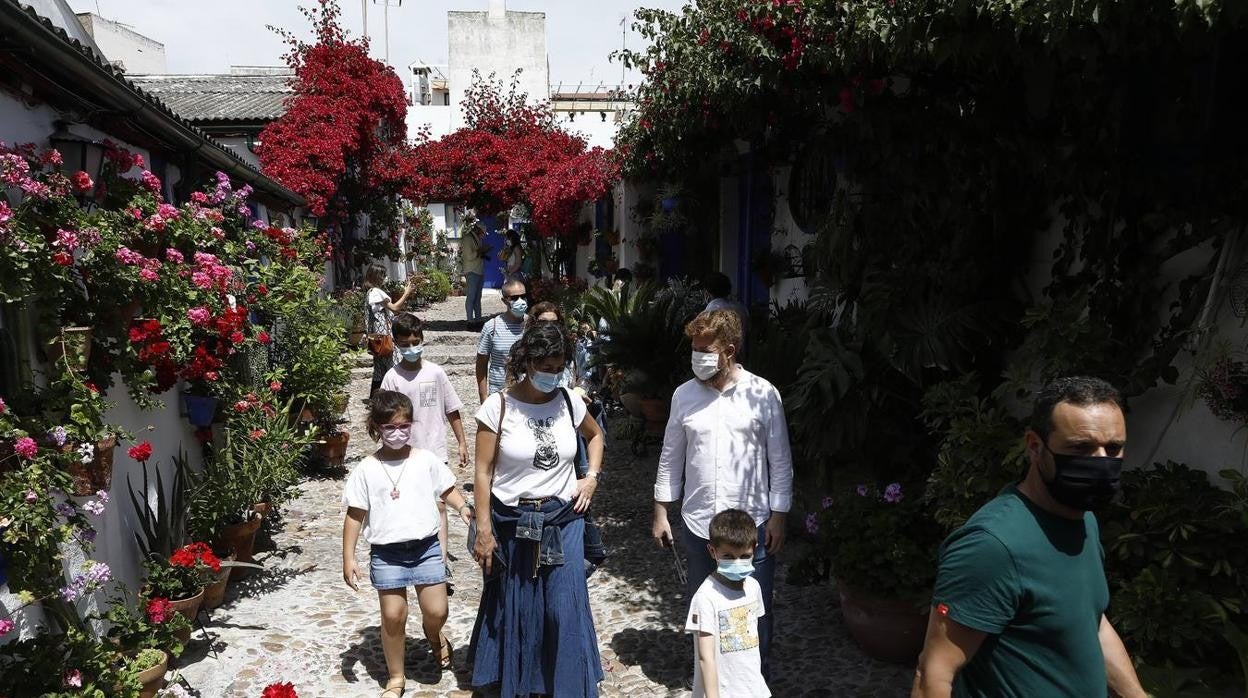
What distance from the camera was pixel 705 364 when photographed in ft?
12.5

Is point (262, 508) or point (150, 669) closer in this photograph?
point (150, 669)

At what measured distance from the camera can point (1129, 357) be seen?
4.08 meters

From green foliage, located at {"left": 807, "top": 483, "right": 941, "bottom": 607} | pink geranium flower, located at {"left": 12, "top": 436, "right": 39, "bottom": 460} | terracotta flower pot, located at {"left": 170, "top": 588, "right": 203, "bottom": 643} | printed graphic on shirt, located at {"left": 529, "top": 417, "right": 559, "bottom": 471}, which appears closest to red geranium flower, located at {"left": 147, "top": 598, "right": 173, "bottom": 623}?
terracotta flower pot, located at {"left": 170, "top": 588, "right": 203, "bottom": 643}

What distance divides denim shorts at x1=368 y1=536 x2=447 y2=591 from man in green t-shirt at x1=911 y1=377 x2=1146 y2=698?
2.77m

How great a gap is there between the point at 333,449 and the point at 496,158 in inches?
432

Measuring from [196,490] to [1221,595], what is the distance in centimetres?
526

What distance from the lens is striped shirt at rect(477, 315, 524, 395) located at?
22.5 feet

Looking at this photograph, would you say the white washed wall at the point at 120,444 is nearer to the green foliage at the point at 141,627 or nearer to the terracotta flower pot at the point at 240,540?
the green foliage at the point at 141,627

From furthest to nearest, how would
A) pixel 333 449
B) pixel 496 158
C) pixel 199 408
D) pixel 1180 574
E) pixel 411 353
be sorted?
pixel 496 158 → pixel 333 449 → pixel 199 408 → pixel 411 353 → pixel 1180 574

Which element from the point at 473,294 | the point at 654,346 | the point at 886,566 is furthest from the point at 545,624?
the point at 473,294

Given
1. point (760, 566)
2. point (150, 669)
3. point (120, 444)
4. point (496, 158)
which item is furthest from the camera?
point (496, 158)

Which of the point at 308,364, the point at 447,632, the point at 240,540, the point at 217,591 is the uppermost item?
the point at 308,364

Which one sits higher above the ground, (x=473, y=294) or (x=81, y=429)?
(x=81, y=429)

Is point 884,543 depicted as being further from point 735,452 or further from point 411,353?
point 411,353
